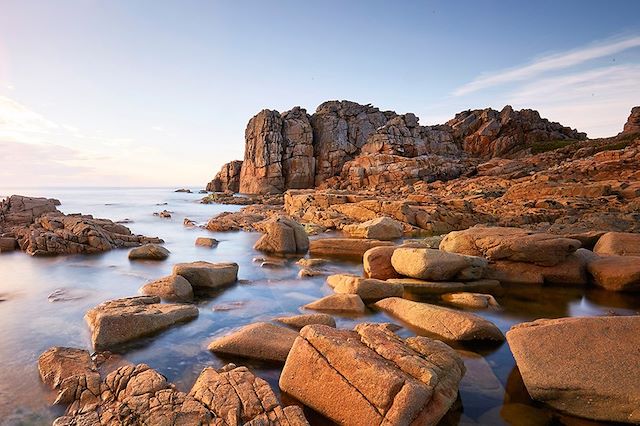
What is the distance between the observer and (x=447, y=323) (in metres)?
8.57

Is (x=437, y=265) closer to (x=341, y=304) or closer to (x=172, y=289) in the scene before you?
(x=341, y=304)

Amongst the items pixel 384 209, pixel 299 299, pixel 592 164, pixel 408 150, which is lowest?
pixel 299 299

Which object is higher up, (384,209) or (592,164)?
(592,164)

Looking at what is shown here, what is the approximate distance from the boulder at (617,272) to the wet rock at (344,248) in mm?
8104

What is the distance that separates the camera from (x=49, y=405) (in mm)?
5773

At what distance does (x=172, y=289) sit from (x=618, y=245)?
51.6 ft

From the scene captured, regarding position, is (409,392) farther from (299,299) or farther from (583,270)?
(583,270)

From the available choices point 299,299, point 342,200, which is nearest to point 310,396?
point 299,299

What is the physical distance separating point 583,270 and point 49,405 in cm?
1495

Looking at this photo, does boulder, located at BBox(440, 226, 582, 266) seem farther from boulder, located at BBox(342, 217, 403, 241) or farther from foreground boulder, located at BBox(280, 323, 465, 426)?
foreground boulder, located at BBox(280, 323, 465, 426)

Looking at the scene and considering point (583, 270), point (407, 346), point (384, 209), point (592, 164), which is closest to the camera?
point (407, 346)

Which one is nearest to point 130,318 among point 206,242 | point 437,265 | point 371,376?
point 371,376

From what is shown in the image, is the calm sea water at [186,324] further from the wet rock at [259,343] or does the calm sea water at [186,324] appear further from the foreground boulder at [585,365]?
the foreground boulder at [585,365]

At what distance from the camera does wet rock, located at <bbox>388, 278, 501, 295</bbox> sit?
11.9 m
